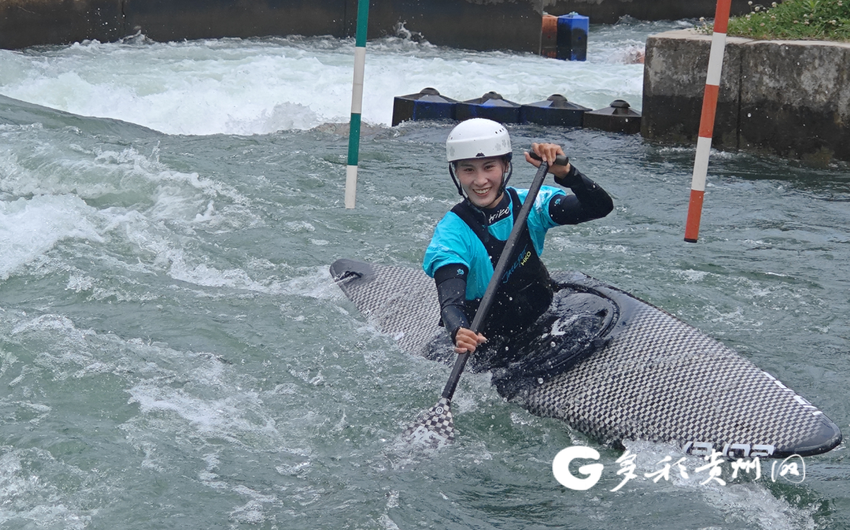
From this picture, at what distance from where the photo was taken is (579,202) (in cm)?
386

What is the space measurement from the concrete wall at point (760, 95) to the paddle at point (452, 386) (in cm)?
503

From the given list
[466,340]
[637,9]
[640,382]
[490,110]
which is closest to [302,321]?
[466,340]

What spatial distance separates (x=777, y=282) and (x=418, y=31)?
11605 millimetres

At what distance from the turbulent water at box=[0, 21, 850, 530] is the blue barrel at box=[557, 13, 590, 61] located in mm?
6613

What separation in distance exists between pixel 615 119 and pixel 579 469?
6.48m

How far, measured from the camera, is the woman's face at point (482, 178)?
3.83m

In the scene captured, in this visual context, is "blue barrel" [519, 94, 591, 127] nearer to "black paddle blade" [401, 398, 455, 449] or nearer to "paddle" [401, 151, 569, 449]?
"paddle" [401, 151, 569, 449]

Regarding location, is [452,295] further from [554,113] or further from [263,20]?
[263,20]

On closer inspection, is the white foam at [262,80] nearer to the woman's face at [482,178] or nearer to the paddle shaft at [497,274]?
the woman's face at [482,178]

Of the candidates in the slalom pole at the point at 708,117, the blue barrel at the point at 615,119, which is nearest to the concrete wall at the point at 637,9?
the blue barrel at the point at 615,119

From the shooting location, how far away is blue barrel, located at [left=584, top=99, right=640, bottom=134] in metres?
Answer: 9.55

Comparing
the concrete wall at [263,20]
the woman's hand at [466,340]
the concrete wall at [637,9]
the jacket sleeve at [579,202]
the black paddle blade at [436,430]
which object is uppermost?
the concrete wall at [637,9]

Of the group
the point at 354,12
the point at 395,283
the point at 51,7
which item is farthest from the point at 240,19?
the point at 395,283

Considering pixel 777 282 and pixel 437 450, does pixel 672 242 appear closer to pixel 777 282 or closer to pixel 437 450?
pixel 777 282
